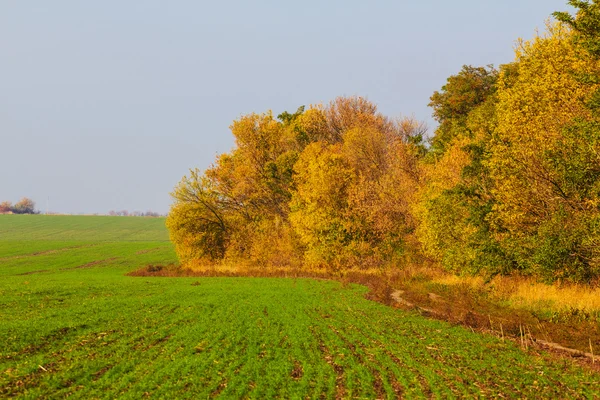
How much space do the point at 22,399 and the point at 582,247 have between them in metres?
25.0

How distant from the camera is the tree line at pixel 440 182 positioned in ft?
82.7

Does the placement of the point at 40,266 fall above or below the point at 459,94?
below

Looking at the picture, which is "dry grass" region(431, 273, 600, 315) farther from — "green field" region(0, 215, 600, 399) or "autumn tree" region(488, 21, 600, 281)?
"green field" region(0, 215, 600, 399)

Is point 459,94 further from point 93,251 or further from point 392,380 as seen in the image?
point 93,251

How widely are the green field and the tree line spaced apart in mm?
9945

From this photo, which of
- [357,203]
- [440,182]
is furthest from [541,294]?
[357,203]

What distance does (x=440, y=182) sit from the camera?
41750 millimetres

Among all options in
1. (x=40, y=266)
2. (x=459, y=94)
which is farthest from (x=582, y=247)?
(x=40, y=266)

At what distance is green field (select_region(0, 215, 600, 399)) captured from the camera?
1259 centimetres

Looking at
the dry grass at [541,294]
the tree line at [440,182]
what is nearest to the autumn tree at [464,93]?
the tree line at [440,182]

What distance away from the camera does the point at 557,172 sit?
25.3 m

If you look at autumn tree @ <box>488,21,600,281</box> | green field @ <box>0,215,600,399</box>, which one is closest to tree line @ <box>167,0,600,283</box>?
autumn tree @ <box>488,21,600,281</box>

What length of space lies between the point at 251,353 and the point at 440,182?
98.1ft

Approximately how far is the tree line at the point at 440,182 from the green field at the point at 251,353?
9945 millimetres
